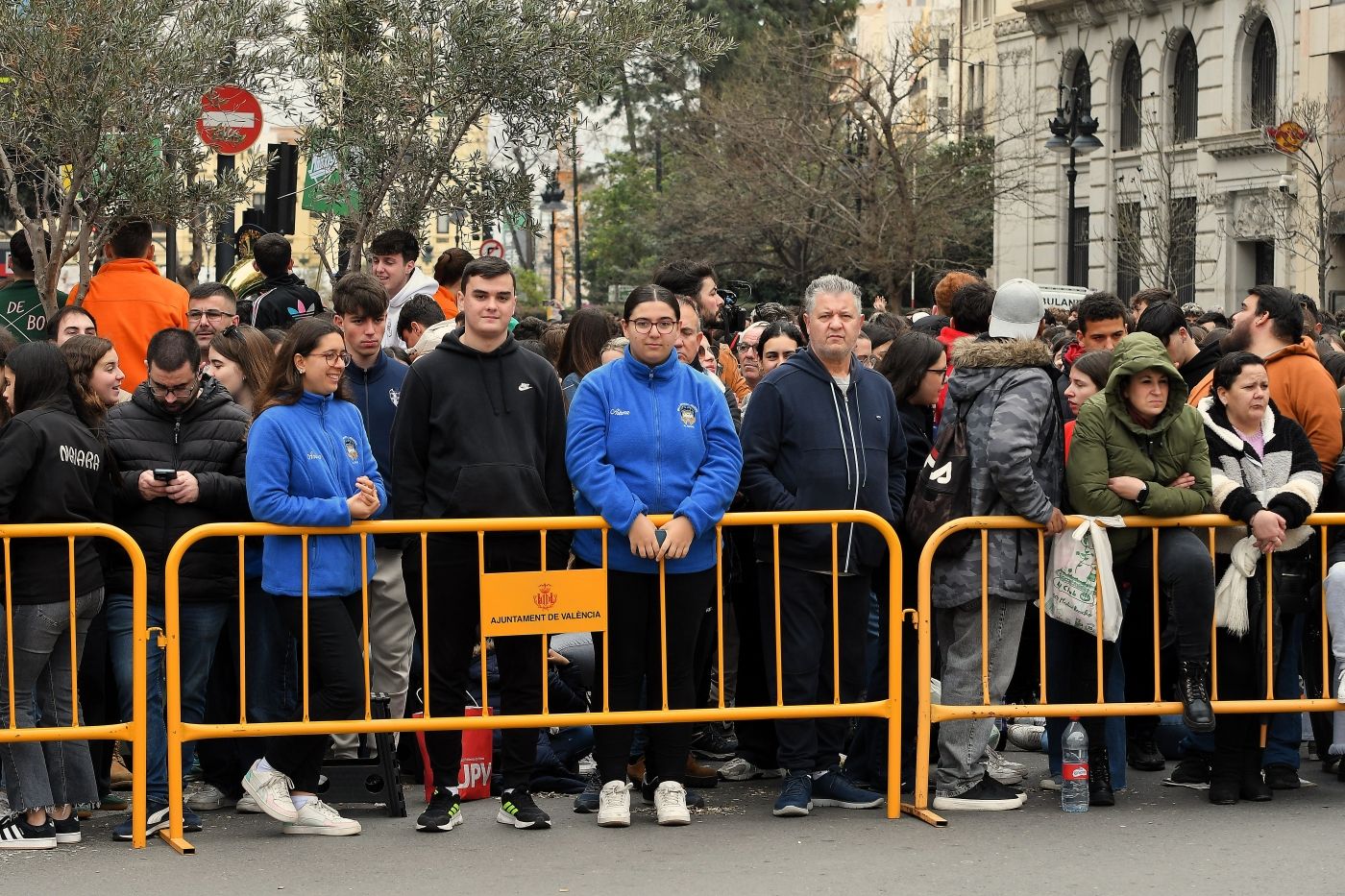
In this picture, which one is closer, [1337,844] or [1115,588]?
[1337,844]

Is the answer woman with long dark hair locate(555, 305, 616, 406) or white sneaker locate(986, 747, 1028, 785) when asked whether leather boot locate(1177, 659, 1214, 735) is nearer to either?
white sneaker locate(986, 747, 1028, 785)

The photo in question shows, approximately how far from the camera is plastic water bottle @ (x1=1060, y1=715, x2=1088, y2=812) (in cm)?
753

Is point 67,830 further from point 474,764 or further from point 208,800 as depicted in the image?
point 474,764

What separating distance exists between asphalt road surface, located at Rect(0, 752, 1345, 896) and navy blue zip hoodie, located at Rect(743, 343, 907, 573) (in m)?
1.12

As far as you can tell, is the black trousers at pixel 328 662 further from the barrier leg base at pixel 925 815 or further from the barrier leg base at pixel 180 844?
the barrier leg base at pixel 925 815

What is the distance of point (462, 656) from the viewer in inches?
289

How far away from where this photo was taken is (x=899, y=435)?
779 cm

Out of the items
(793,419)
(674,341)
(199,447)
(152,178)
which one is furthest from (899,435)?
(152,178)

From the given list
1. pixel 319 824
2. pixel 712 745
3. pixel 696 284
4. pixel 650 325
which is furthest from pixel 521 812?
pixel 696 284

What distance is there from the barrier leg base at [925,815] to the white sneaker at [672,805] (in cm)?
90

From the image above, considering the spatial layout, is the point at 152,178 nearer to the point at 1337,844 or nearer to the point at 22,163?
the point at 22,163

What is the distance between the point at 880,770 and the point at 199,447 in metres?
3.17

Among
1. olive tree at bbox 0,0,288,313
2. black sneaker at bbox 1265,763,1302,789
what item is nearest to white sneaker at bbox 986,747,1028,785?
black sneaker at bbox 1265,763,1302,789

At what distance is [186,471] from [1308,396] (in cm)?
499
